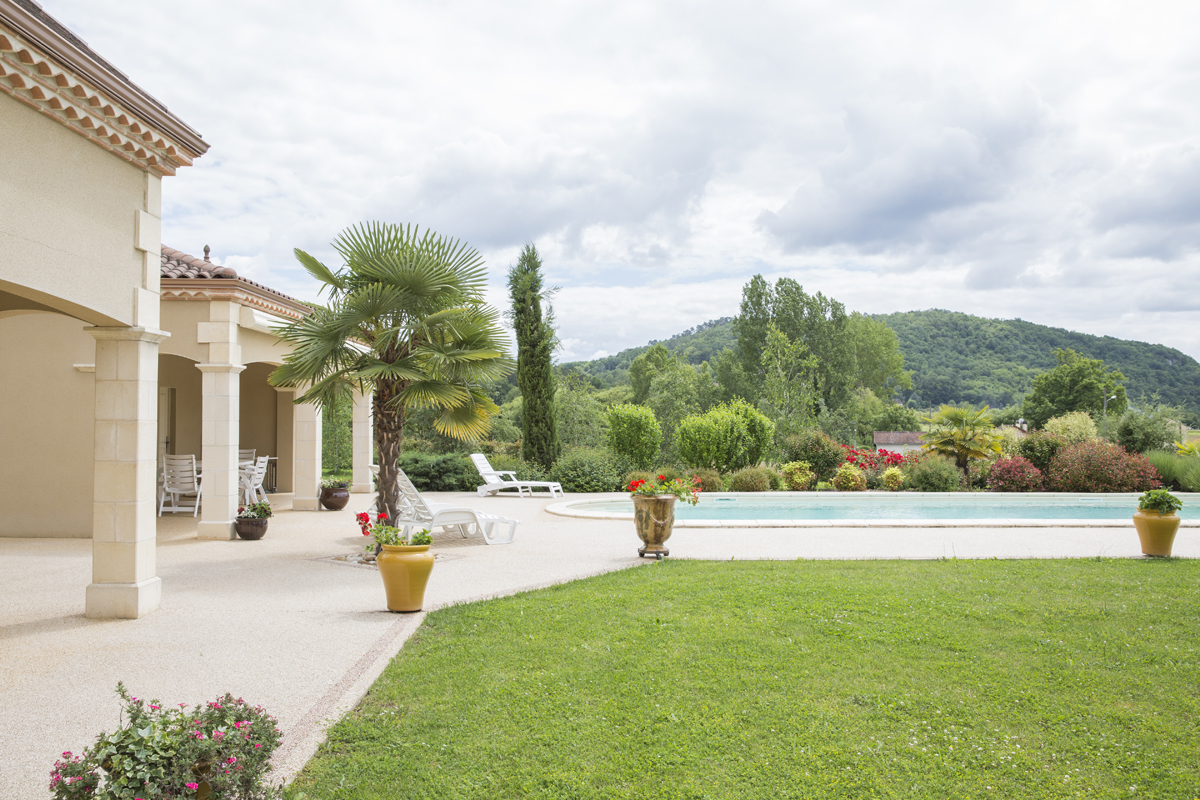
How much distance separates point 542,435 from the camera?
18.3 m

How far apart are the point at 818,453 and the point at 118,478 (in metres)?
16.8

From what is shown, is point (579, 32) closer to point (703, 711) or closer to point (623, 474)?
point (703, 711)

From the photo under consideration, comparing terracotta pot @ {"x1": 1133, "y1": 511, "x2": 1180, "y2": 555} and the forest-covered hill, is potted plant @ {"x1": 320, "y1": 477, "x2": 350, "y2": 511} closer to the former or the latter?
terracotta pot @ {"x1": 1133, "y1": 511, "x2": 1180, "y2": 555}

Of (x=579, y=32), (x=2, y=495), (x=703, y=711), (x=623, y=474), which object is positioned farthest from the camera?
(x=623, y=474)

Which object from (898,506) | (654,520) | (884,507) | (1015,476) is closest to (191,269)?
(654,520)

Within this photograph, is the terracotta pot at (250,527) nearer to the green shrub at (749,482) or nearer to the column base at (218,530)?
the column base at (218,530)

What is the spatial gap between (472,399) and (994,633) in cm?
662

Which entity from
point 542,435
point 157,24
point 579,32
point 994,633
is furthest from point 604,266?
point 994,633

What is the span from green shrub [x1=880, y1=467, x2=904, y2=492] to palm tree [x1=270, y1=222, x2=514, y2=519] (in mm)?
12514

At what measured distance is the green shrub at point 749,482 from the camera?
55.2ft

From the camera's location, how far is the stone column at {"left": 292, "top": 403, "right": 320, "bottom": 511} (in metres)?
13.5

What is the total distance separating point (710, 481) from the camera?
1689cm

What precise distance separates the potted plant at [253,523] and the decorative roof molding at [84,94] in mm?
5629

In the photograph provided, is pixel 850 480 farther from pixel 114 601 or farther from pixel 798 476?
pixel 114 601
